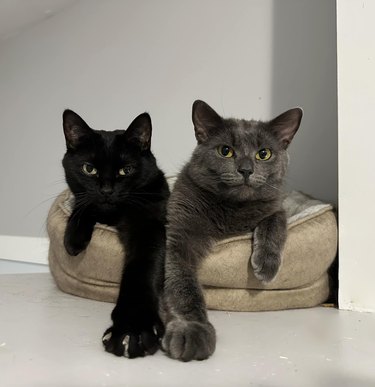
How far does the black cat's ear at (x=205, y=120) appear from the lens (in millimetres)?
1228

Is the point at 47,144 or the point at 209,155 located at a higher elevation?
the point at 47,144

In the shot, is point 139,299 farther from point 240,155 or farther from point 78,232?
point 240,155

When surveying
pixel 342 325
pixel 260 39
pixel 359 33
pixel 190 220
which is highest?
pixel 260 39

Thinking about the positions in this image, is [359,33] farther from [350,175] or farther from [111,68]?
[111,68]

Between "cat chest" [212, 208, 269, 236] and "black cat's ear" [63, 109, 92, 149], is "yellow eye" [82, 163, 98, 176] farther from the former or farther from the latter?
"cat chest" [212, 208, 269, 236]

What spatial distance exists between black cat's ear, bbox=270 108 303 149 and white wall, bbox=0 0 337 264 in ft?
1.58

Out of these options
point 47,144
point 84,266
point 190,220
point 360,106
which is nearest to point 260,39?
point 360,106

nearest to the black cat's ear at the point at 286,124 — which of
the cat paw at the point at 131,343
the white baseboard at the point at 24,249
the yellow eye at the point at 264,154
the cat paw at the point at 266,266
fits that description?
the yellow eye at the point at 264,154

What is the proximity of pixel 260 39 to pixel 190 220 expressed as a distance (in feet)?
3.38

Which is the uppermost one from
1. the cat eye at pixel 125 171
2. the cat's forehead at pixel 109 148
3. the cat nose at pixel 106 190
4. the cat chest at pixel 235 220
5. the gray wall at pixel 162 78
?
the gray wall at pixel 162 78

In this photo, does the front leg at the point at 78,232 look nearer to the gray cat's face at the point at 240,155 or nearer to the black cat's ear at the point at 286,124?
the gray cat's face at the point at 240,155

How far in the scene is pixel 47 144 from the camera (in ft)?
8.32

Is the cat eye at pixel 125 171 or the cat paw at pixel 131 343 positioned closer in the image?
the cat paw at pixel 131 343

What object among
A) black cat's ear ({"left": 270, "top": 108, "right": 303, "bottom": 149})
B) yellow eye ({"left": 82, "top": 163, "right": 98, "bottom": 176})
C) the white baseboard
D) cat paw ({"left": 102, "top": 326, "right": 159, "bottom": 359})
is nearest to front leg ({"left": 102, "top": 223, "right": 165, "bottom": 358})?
cat paw ({"left": 102, "top": 326, "right": 159, "bottom": 359})
